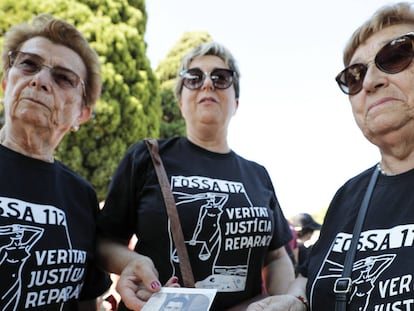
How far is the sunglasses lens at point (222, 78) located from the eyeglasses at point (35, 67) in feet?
2.79

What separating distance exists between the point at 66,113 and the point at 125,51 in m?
12.5

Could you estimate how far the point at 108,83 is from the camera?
44.5 ft

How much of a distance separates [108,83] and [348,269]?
12.8 metres

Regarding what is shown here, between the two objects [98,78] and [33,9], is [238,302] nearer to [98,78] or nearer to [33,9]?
[98,78]

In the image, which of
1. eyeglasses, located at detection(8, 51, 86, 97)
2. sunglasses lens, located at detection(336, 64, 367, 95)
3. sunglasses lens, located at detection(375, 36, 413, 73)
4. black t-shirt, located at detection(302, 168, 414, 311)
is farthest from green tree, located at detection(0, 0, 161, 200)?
sunglasses lens, located at detection(375, 36, 413, 73)

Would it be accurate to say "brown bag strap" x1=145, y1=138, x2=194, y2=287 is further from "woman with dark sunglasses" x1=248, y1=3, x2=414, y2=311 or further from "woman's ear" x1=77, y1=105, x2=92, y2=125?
"woman's ear" x1=77, y1=105, x2=92, y2=125

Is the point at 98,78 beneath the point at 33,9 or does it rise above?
beneath

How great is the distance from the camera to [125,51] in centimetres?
1425

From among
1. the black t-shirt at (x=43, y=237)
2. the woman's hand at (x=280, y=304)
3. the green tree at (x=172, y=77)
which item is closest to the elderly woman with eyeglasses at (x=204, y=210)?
the black t-shirt at (x=43, y=237)

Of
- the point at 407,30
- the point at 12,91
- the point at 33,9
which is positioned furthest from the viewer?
the point at 33,9

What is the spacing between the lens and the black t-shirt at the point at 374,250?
1.51 meters

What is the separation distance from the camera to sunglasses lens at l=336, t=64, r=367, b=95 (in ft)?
6.31

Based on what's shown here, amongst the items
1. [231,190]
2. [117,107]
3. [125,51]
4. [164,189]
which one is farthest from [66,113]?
[125,51]

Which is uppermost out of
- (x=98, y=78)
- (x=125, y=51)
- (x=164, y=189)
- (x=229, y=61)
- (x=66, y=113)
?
(x=125, y=51)
